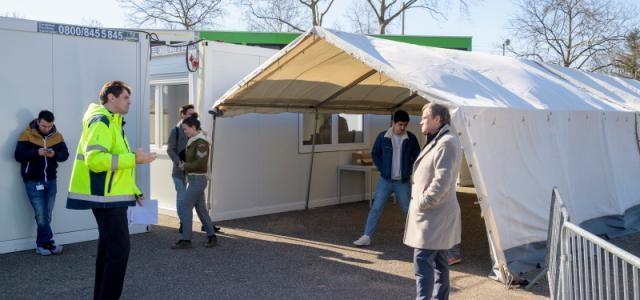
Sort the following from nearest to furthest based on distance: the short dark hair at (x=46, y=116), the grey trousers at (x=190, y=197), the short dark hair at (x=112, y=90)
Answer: the short dark hair at (x=112, y=90) < the short dark hair at (x=46, y=116) < the grey trousers at (x=190, y=197)

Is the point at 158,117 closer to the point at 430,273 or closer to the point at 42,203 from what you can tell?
the point at 42,203

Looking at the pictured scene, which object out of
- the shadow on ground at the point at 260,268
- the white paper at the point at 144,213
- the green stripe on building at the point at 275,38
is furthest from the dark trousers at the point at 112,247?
the green stripe on building at the point at 275,38

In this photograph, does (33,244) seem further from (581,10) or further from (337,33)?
(581,10)

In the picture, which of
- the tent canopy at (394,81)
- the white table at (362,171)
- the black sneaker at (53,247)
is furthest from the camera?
the white table at (362,171)

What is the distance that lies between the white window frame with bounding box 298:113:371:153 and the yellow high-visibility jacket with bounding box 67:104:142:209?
654 centimetres

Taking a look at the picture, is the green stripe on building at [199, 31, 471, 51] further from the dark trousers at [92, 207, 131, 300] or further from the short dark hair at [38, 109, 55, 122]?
the dark trousers at [92, 207, 131, 300]

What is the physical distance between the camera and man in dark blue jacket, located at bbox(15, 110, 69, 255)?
6.92 metres

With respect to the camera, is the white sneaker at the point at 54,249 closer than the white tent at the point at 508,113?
No

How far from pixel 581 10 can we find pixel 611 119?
94.3 ft

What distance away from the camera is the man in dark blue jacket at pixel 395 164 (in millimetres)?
7750

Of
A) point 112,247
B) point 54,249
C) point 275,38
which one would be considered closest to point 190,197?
point 54,249

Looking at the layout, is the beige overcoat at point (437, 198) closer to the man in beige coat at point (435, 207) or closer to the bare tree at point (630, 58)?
the man in beige coat at point (435, 207)

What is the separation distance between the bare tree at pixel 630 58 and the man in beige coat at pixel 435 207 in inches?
1138

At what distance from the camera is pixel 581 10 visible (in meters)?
34.3
